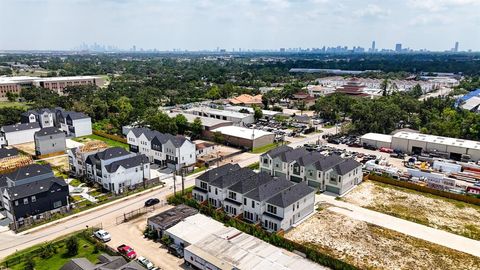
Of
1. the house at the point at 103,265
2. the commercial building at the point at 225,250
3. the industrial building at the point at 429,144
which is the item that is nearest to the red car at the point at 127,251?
the house at the point at 103,265

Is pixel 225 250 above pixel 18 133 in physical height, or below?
below

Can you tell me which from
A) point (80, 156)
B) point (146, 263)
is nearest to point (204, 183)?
point (146, 263)

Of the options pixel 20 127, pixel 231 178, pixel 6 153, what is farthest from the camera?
pixel 20 127

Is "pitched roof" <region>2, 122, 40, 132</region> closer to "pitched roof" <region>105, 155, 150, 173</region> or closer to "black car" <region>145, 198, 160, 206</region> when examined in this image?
"pitched roof" <region>105, 155, 150, 173</region>

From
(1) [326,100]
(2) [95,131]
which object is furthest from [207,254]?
(1) [326,100]

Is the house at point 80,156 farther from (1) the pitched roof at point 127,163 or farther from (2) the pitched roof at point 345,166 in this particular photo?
(2) the pitched roof at point 345,166

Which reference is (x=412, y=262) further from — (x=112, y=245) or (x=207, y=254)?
(x=112, y=245)

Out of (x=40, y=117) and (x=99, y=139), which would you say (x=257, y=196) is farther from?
(x=40, y=117)

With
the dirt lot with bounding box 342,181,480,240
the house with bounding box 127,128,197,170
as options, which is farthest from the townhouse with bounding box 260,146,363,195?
the house with bounding box 127,128,197,170
